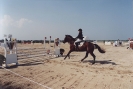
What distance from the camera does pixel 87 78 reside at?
6781mm

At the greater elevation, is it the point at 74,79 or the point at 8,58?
the point at 8,58

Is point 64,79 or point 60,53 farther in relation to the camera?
point 60,53

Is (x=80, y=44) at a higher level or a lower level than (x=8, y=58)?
higher

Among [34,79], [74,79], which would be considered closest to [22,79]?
[34,79]

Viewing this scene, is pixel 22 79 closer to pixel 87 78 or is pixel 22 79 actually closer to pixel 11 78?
pixel 11 78

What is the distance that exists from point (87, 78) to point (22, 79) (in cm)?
297

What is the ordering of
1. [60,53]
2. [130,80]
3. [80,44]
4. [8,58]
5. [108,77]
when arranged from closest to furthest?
[130,80], [108,77], [8,58], [80,44], [60,53]

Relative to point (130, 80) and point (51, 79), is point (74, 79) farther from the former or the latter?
point (130, 80)

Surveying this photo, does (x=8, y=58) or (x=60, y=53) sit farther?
(x=60, y=53)

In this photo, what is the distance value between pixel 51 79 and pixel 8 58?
14.8 feet

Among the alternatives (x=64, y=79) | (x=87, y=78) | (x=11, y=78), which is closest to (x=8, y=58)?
(x=11, y=78)

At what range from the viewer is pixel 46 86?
18.9 feet

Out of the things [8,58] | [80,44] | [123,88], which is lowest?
[123,88]

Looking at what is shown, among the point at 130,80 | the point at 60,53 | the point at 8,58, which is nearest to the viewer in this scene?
the point at 130,80
